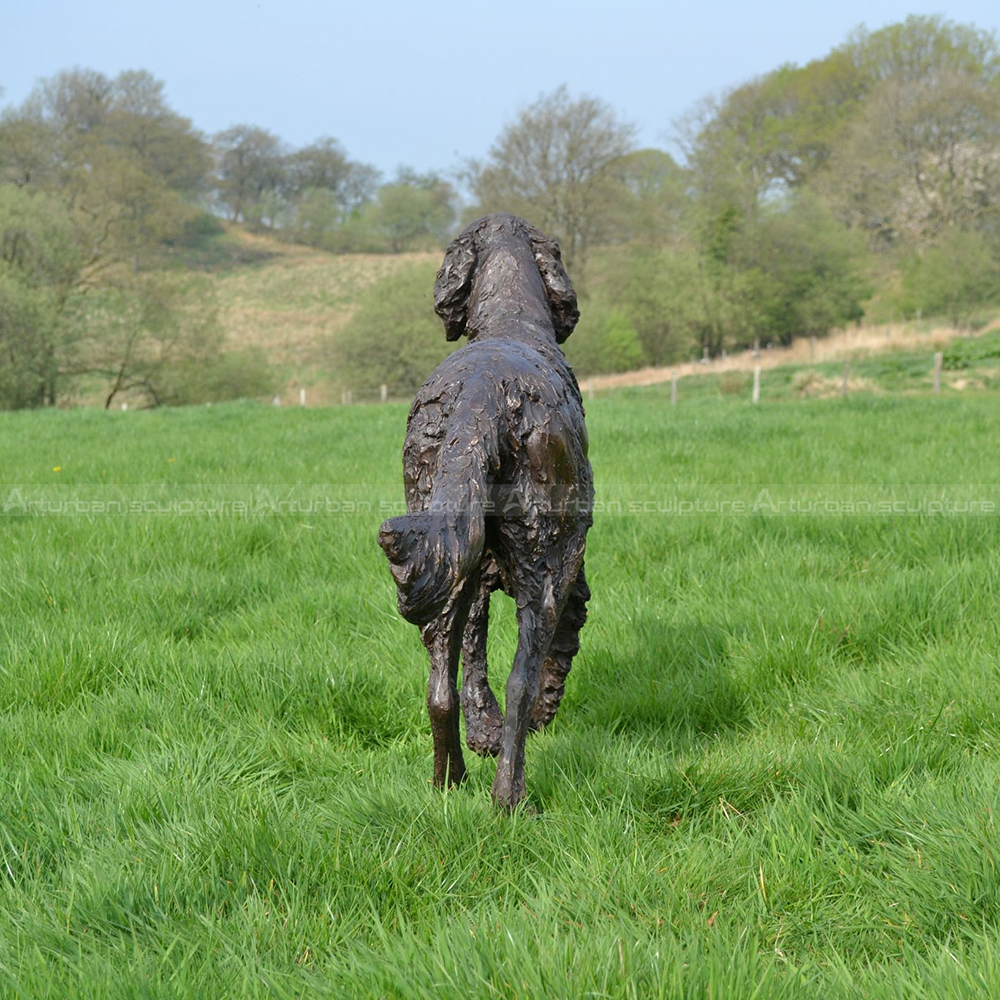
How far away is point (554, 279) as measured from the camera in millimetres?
3588

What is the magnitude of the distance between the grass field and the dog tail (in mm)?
745

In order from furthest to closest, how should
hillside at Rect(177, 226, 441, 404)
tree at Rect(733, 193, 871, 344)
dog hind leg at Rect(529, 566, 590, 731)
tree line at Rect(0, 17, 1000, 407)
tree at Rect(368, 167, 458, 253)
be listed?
tree at Rect(368, 167, 458, 253) → hillside at Rect(177, 226, 441, 404) → tree at Rect(733, 193, 871, 344) → tree line at Rect(0, 17, 1000, 407) → dog hind leg at Rect(529, 566, 590, 731)

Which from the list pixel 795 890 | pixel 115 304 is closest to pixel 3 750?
pixel 795 890

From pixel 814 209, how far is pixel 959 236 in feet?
26.2

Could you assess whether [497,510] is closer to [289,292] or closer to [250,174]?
[289,292]

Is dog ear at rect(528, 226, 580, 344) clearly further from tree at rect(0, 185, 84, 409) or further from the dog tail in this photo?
tree at rect(0, 185, 84, 409)

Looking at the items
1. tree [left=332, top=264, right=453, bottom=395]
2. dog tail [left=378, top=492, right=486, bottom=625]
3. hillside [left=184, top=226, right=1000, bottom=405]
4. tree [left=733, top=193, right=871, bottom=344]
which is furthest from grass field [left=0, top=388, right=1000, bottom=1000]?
tree [left=733, top=193, right=871, bottom=344]

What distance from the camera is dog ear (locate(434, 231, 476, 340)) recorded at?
3.59m

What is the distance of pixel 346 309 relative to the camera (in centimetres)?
6109

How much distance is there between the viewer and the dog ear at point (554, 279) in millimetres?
3590

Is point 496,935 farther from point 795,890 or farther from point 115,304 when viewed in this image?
point 115,304

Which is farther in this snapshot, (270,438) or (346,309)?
(346,309)

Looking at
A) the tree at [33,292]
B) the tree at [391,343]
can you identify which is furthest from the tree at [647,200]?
the tree at [33,292]

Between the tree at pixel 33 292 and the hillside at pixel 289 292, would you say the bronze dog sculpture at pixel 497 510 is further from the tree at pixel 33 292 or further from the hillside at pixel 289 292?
the hillside at pixel 289 292
